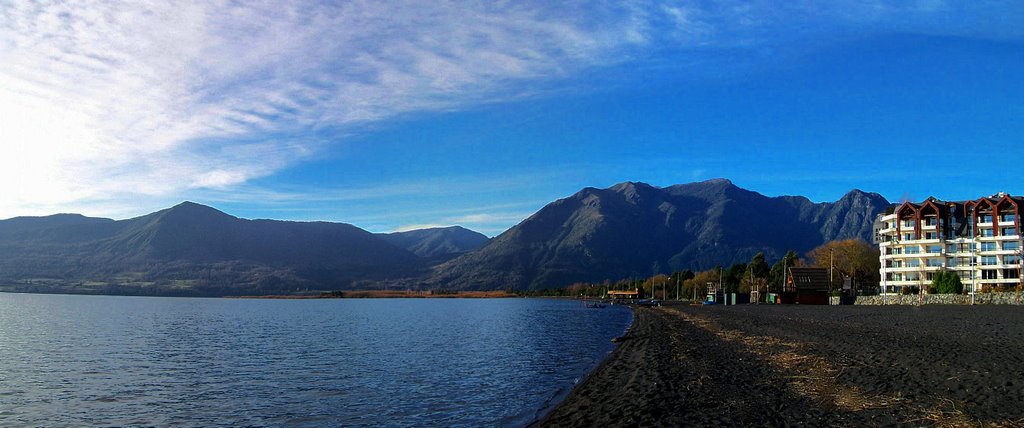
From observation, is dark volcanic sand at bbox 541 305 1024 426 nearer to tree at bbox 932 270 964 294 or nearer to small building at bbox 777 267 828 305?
tree at bbox 932 270 964 294

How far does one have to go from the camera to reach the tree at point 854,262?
148 m

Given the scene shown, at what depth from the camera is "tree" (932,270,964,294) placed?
308ft

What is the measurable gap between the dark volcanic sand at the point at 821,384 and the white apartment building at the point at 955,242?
8494cm

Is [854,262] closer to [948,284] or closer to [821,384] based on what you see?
[948,284]

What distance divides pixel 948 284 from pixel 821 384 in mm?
89689

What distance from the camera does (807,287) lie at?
125125 millimetres

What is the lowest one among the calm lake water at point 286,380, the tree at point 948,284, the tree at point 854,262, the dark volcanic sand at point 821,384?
the calm lake water at point 286,380

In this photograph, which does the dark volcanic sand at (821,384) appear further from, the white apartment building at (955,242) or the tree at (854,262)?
the tree at (854,262)

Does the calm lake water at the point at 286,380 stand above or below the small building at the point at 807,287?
below

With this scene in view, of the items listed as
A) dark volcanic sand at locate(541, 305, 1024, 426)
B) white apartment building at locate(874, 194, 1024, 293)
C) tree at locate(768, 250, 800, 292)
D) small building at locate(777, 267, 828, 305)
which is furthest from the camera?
tree at locate(768, 250, 800, 292)

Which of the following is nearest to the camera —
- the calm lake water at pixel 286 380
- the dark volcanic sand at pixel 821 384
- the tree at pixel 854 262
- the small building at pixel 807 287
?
the dark volcanic sand at pixel 821 384

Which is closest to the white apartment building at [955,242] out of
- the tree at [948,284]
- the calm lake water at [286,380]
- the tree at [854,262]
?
the tree at [948,284]

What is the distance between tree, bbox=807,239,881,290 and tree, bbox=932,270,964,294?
46895mm

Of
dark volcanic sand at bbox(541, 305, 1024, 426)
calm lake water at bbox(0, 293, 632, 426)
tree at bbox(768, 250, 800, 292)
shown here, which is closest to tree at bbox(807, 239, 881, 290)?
tree at bbox(768, 250, 800, 292)
